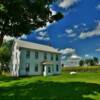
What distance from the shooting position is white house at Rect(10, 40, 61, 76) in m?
61.7

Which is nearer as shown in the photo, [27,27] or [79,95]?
[79,95]

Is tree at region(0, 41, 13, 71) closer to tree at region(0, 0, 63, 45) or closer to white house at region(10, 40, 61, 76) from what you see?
white house at region(10, 40, 61, 76)

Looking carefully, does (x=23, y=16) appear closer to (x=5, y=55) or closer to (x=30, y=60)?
(x=30, y=60)

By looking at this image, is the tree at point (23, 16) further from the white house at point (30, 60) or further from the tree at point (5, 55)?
the tree at point (5, 55)

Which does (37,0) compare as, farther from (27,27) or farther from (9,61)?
(9,61)

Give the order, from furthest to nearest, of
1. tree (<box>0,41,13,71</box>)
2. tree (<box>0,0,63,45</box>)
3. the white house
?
tree (<box>0,41,13,71</box>), the white house, tree (<box>0,0,63,45</box>)

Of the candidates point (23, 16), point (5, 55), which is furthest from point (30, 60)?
point (23, 16)

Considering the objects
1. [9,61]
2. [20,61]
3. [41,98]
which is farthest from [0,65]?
[41,98]

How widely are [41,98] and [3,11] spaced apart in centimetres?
897

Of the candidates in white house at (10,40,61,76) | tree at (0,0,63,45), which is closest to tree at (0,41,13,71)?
white house at (10,40,61,76)

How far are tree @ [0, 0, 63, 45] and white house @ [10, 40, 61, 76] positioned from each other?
3323cm

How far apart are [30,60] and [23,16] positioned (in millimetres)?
37454

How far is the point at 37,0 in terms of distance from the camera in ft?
85.6

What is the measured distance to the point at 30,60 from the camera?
6406 cm
